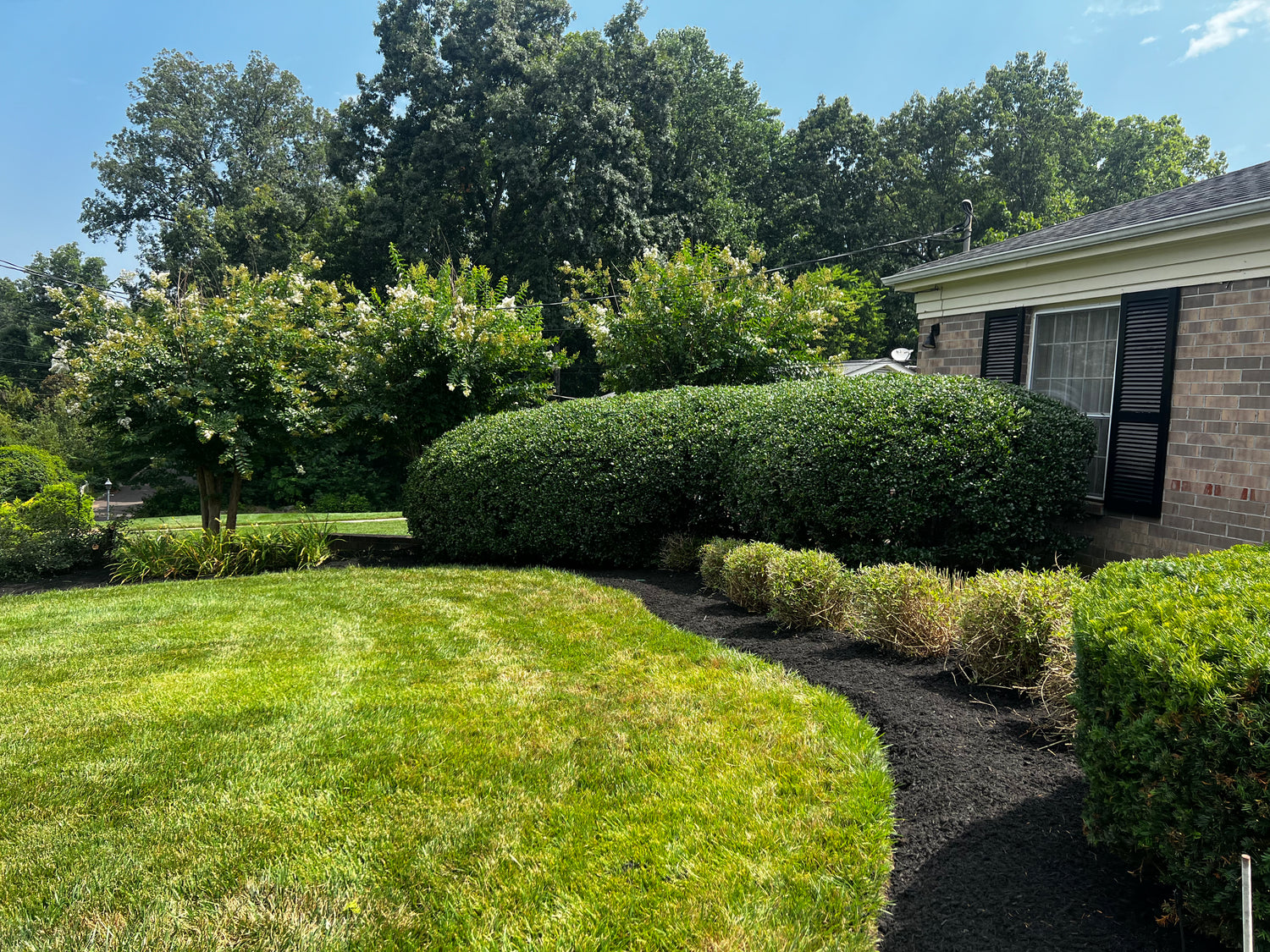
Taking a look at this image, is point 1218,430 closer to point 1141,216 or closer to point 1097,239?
point 1097,239

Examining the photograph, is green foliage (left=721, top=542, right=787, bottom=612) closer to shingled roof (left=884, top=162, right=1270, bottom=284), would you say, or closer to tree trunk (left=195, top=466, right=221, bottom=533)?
shingled roof (left=884, top=162, right=1270, bottom=284)

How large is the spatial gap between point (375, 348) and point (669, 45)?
27.5 m

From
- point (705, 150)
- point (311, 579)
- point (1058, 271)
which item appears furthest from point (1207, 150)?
point (311, 579)

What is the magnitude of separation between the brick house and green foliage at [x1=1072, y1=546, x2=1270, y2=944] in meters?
4.05

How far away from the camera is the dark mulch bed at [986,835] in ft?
6.53

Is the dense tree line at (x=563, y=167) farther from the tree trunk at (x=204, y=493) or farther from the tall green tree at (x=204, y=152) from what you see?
the tree trunk at (x=204, y=493)

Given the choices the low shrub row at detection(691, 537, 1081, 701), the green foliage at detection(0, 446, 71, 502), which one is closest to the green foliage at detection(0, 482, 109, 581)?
the green foliage at detection(0, 446, 71, 502)

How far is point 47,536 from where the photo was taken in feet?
26.7

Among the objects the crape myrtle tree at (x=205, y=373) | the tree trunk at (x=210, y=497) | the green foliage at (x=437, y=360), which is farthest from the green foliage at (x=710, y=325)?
the tree trunk at (x=210, y=497)

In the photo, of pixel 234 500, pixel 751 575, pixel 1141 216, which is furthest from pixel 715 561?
pixel 234 500

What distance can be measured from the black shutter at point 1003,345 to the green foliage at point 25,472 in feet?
38.2

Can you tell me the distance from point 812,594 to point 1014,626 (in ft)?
4.88

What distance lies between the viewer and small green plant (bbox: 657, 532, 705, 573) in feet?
23.6

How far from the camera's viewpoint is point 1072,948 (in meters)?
1.89
